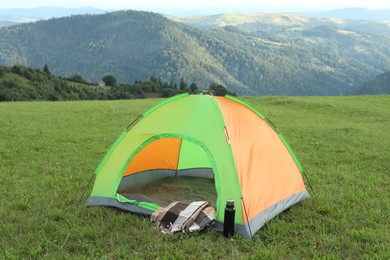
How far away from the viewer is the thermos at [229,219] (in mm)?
5571

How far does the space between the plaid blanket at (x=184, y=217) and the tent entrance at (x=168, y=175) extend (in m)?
0.89

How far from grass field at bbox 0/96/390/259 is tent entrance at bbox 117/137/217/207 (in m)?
0.99

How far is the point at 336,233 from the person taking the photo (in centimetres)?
590

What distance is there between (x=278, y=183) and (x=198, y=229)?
180cm

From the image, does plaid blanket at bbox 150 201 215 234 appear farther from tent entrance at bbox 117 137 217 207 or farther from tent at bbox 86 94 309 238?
tent entrance at bbox 117 137 217 207

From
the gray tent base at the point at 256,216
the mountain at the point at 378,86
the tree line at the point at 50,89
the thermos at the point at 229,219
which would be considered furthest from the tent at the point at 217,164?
the mountain at the point at 378,86

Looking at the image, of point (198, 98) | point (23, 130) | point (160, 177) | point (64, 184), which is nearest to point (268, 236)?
point (198, 98)

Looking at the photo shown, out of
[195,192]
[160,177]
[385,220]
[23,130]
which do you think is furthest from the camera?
[23,130]

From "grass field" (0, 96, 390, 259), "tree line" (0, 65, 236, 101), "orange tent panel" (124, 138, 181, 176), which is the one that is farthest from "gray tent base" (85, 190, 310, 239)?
"tree line" (0, 65, 236, 101)

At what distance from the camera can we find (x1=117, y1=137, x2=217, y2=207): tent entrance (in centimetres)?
758

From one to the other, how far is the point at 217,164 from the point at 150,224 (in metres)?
1.37

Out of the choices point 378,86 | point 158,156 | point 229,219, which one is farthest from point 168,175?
point 378,86

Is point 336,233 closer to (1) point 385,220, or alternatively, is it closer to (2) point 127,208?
(1) point 385,220

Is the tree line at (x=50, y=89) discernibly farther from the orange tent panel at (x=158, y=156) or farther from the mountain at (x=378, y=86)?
the mountain at (x=378, y=86)
